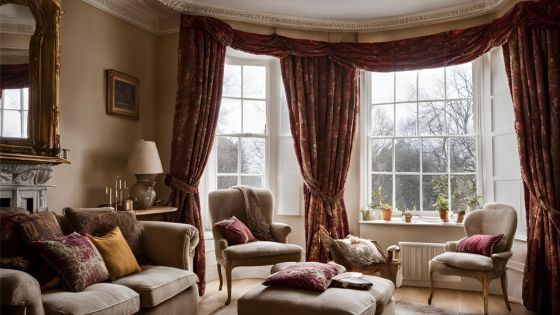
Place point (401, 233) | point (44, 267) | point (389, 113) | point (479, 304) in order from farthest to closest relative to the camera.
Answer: point (389, 113) → point (401, 233) → point (479, 304) → point (44, 267)

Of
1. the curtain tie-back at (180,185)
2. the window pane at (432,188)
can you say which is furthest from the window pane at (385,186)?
the curtain tie-back at (180,185)

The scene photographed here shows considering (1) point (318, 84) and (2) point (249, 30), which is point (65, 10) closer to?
(2) point (249, 30)

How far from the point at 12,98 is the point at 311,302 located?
2752 mm

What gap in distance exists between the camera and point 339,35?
18.3ft

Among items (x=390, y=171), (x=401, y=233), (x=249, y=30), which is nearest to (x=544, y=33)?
(x=390, y=171)

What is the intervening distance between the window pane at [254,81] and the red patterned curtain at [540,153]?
2.84m

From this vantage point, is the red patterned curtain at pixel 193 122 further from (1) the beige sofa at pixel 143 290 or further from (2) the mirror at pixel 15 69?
(2) the mirror at pixel 15 69

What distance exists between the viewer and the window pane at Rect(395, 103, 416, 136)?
5.45m

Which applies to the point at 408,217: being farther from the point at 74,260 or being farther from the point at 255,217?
the point at 74,260

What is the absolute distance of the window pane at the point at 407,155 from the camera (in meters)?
5.41

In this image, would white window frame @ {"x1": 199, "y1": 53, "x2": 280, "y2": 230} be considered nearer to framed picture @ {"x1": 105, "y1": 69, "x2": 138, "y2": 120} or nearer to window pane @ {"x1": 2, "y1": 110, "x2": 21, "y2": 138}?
framed picture @ {"x1": 105, "y1": 69, "x2": 138, "y2": 120}

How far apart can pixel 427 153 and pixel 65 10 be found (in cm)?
414

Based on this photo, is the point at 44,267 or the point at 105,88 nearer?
the point at 44,267

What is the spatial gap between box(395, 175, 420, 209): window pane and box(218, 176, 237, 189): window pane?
200cm
